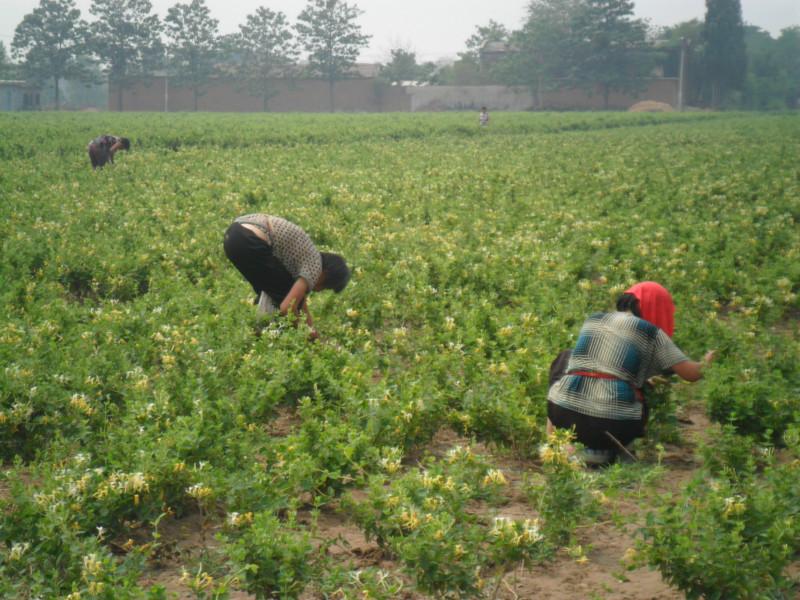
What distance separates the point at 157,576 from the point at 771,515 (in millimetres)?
2580

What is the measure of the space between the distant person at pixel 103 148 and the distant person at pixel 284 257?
1329 centimetres

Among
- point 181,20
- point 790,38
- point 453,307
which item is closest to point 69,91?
point 181,20

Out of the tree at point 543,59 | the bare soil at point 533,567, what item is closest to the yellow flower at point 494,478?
the bare soil at point 533,567

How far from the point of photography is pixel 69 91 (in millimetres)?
137625

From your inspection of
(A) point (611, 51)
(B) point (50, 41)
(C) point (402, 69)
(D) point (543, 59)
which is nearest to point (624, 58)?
(A) point (611, 51)

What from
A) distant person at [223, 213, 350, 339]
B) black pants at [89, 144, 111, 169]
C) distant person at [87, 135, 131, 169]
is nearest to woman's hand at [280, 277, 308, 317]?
distant person at [223, 213, 350, 339]

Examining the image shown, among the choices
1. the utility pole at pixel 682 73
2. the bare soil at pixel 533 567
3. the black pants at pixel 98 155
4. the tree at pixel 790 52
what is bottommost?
the bare soil at pixel 533 567

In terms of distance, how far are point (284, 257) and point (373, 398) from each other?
69.9 inches

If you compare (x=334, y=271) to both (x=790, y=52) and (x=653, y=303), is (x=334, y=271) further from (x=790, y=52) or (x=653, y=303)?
(x=790, y=52)

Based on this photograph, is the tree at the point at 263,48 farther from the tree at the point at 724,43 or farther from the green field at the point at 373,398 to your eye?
the green field at the point at 373,398

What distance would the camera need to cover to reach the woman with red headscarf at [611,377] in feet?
17.7

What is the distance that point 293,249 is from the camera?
275 inches

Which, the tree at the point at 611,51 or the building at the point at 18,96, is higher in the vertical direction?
the tree at the point at 611,51

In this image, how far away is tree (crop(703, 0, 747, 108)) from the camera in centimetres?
8531
